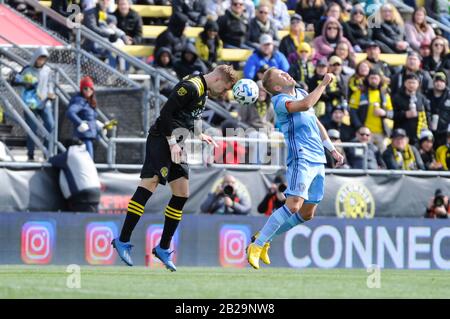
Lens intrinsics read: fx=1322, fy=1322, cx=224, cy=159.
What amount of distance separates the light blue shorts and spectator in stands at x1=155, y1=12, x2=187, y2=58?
955 cm

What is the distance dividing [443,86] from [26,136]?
838 centimetres

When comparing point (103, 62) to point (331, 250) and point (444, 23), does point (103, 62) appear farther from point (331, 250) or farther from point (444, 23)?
point (444, 23)

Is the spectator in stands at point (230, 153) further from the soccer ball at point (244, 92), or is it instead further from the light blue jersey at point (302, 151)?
the light blue jersey at point (302, 151)

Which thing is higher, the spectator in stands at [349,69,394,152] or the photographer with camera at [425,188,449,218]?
the spectator in stands at [349,69,394,152]

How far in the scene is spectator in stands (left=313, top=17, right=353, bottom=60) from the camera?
25.5 meters

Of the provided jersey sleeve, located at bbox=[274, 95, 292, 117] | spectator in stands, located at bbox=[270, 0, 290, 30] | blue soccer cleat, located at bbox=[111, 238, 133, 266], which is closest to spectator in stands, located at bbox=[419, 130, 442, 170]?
spectator in stands, located at bbox=[270, 0, 290, 30]

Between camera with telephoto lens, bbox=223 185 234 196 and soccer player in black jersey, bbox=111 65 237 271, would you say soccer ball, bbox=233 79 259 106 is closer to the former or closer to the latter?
soccer player in black jersey, bbox=111 65 237 271

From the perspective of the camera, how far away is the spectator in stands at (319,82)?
2341 cm

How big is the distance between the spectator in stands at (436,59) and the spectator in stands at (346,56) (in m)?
1.91

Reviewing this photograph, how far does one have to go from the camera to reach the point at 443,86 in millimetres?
25281

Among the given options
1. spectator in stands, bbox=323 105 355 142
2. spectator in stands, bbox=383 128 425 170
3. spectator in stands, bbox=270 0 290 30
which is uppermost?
spectator in stands, bbox=270 0 290 30

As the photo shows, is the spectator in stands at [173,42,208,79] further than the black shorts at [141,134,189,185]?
Yes

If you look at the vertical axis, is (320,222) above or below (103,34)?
below
